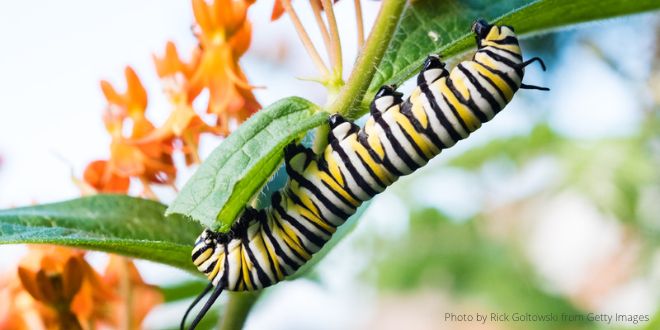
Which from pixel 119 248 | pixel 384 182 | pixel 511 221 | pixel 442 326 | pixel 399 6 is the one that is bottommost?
pixel 442 326

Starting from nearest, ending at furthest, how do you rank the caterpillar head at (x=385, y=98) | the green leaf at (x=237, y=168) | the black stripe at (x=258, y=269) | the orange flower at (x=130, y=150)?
the green leaf at (x=237, y=168)
the caterpillar head at (x=385, y=98)
the black stripe at (x=258, y=269)
the orange flower at (x=130, y=150)

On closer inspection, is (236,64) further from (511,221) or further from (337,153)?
(511,221)

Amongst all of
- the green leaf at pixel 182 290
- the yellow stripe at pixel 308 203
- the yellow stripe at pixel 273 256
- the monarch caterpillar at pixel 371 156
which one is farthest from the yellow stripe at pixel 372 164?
the green leaf at pixel 182 290

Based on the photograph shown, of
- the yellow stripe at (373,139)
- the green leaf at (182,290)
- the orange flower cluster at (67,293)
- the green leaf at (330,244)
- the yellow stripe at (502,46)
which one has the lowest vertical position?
the green leaf at (182,290)

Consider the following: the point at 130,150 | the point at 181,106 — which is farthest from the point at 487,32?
the point at 130,150

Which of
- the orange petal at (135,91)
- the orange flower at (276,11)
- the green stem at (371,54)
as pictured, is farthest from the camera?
the orange petal at (135,91)

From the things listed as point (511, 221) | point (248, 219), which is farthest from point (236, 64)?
point (511, 221)

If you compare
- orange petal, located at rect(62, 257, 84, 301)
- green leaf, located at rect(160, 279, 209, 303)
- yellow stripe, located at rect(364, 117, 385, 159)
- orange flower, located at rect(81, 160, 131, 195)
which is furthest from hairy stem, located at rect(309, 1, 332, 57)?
green leaf, located at rect(160, 279, 209, 303)

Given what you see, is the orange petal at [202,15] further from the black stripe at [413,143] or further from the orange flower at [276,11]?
the black stripe at [413,143]
